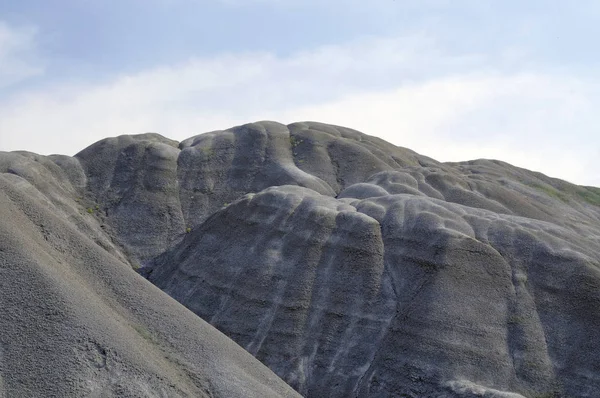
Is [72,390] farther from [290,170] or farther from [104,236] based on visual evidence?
[290,170]

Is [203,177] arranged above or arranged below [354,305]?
above

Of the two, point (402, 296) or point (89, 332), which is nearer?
point (89, 332)

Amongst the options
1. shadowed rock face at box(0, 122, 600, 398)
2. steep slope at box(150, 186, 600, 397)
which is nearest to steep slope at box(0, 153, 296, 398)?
shadowed rock face at box(0, 122, 600, 398)

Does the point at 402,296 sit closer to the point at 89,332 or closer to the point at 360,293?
the point at 360,293

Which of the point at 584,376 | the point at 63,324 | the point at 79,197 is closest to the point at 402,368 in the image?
the point at 584,376

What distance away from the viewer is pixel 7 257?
34.7 metres

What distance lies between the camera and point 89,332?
32375 mm

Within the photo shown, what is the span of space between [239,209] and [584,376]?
74.4 feet

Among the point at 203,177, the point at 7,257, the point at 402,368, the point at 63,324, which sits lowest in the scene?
the point at 402,368

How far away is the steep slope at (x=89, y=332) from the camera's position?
101ft

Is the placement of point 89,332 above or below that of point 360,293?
below

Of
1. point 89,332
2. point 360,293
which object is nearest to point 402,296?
point 360,293

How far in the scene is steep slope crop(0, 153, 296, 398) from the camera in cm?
3092

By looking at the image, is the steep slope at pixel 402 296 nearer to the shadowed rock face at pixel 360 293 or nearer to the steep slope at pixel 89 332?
the shadowed rock face at pixel 360 293
